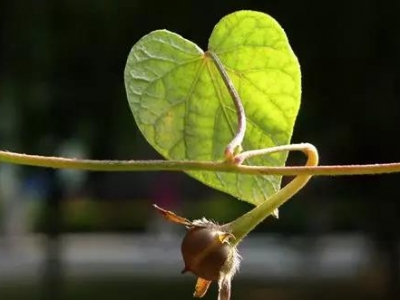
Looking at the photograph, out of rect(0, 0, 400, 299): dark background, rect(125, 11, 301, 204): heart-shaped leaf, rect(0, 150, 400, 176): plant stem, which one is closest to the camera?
rect(0, 150, 400, 176): plant stem

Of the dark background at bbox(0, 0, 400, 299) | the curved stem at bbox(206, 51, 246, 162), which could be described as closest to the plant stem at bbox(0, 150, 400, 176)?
the curved stem at bbox(206, 51, 246, 162)

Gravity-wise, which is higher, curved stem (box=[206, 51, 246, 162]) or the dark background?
curved stem (box=[206, 51, 246, 162])

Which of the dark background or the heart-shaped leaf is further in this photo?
the dark background

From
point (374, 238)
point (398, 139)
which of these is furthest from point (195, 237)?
point (374, 238)

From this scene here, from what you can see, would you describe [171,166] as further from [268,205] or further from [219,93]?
[219,93]

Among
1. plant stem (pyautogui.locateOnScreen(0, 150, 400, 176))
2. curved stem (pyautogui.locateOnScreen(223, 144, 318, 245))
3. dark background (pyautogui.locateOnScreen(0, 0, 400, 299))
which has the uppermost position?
plant stem (pyautogui.locateOnScreen(0, 150, 400, 176))

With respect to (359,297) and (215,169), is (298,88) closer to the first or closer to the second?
(215,169)

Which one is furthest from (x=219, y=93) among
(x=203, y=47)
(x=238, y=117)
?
(x=203, y=47)

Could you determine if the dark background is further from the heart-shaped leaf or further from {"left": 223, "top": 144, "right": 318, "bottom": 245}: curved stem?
{"left": 223, "top": 144, "right": 318, "bottom": 245}: curved stem
